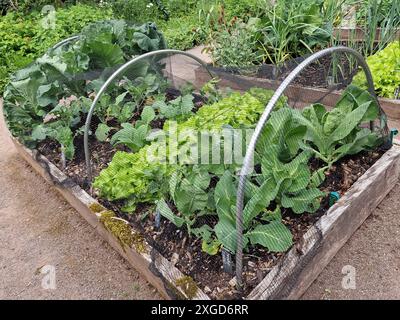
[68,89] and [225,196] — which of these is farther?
[68,89]

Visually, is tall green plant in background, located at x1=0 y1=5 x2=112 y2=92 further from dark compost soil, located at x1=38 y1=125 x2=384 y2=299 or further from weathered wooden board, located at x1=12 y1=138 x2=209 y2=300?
dark compost soil, located at x1=38 y1=125 x2=384 y2=299

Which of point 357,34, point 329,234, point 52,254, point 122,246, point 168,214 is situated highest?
point 357,34

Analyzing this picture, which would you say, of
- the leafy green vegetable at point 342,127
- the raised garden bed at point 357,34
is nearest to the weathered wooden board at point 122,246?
the leafy green vegetable at point 342,127

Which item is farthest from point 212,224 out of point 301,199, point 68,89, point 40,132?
point 68,89

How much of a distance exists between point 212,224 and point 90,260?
817 mm

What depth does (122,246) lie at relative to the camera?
222 centimetres

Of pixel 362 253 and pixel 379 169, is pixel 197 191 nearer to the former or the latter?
pixel 362 253

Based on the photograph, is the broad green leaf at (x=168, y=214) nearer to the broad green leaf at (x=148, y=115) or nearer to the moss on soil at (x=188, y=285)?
the moss on soil at (x=188, y=285)

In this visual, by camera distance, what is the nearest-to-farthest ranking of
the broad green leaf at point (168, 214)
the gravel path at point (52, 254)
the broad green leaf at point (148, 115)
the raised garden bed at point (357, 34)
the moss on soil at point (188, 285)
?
the moss on soil at point (188, 285) → the broad green leaf at point (168, 214) → the gravel path at point (52, 254) → the broad green leaf at point (148, 115) → the raised garden bed at point (357, 34)

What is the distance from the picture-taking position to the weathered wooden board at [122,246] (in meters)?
1.89

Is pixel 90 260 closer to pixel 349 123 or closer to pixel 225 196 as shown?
pixel 225 196

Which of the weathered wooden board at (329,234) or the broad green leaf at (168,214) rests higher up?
the broad green leaf at (168,214)

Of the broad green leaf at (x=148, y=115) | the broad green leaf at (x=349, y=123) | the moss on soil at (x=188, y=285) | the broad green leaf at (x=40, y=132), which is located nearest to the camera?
the moss on soil at (x=188, y=285)

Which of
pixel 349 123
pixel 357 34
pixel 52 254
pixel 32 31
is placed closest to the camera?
pixel 349 123
